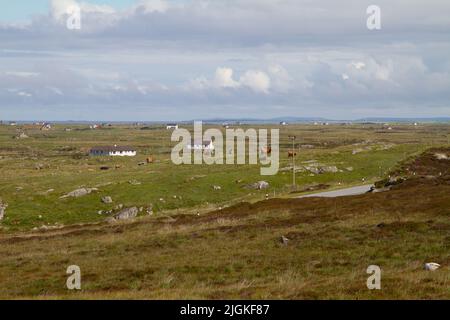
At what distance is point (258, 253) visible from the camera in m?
33.5

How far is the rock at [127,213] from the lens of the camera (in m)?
65.8

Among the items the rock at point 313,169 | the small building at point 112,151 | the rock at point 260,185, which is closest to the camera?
the rock at point 260,185

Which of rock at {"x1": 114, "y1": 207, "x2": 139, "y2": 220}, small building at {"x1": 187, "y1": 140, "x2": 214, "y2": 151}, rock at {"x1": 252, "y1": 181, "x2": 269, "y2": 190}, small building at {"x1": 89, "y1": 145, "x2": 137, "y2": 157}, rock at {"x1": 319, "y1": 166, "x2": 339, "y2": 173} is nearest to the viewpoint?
rock at {"x1": 114, "y1": 207, "x2": 139, "y2": 220}

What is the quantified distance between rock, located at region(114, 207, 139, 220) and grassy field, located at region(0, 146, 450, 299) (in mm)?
11723

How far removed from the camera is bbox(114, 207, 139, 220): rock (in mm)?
65762

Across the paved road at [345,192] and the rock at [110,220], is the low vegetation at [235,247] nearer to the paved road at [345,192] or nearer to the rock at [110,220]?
the rock at [110,220]

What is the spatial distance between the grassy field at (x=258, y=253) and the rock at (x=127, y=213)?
11723 mm

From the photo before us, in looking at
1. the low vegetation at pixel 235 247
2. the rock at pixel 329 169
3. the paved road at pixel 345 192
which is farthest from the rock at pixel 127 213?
the rock at pixel 329 169

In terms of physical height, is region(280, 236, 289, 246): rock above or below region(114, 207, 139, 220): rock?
above

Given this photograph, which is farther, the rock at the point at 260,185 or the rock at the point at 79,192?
the rock at the point at 260,185

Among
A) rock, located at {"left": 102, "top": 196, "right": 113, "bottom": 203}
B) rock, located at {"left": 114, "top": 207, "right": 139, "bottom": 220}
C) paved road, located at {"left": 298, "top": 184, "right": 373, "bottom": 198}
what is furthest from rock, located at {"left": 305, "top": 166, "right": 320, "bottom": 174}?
rock, located at {"left": 102, "top": 196, "right": 113, "bottom": 203}

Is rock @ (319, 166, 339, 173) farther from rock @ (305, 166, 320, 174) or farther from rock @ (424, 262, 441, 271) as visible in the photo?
rock @ (424, 262, 441, 271)
